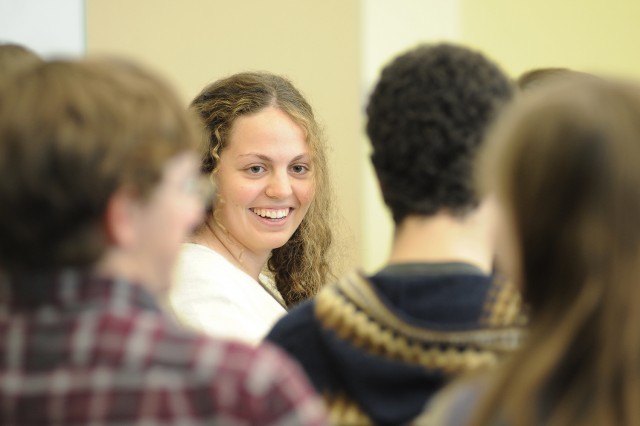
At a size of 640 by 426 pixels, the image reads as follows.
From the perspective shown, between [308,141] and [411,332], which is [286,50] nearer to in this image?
[308,141]

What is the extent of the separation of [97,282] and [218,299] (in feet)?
3.69

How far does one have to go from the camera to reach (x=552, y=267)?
3.22ft

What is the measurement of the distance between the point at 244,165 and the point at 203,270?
346 millimetres

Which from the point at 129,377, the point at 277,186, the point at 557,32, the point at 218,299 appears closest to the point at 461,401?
the point at 129,377

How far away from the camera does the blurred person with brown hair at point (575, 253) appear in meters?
0.94

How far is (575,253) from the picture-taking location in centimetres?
95

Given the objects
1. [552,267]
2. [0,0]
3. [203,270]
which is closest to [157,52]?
[0,0]

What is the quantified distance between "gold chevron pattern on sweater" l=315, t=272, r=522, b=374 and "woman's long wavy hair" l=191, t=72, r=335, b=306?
1186 millimetres

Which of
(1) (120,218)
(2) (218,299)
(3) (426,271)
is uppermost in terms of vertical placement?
(1) (120,218)

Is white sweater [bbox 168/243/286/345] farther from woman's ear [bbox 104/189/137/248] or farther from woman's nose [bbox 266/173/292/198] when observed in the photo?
woman's ear [bbox 104/189/137/248]

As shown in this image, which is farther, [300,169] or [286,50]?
[286,50]

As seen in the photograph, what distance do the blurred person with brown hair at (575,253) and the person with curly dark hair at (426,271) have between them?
0.84ft

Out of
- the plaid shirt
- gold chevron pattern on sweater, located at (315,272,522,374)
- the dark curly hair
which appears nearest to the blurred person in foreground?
the plaid shirt

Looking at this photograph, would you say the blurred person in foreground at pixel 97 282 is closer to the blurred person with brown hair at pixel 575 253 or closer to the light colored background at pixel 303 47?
the blurred person with brown hair at pixel 575 253
